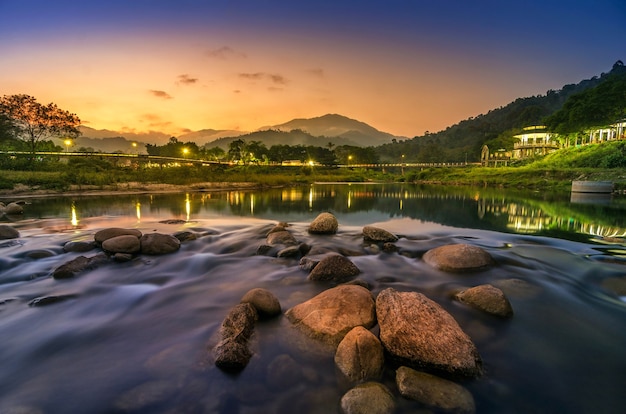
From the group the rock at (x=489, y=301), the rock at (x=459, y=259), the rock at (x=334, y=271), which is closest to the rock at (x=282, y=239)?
the rock at (x=334, y=271)

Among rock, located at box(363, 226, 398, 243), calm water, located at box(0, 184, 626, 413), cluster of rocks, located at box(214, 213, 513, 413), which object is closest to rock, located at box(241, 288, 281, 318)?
cluster of rocks, located at box(214, 213, 513, 413)

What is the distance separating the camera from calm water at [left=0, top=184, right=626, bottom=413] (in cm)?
426

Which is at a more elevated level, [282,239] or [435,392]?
[282,239]

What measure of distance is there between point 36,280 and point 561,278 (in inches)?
599

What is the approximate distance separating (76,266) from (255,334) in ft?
23.5

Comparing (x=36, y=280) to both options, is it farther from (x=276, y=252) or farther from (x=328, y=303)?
(x=328, y=303)

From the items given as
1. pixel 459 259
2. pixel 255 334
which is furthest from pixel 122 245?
pixel 459 259

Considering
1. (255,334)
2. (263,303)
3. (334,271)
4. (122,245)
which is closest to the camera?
(255,334)

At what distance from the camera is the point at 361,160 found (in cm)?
15912

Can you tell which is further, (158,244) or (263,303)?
(158,244)

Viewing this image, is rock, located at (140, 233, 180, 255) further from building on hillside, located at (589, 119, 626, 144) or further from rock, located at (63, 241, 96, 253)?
building on hillside, located at (589, 119, 626, 144)

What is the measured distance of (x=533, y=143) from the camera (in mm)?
103500

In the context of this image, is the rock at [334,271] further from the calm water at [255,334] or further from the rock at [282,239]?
the rock at [282,239]

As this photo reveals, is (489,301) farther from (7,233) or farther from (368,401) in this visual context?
(7,233)
